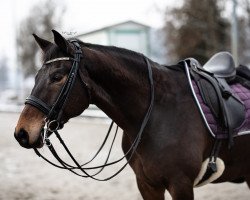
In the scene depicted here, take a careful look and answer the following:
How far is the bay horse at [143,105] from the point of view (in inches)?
113

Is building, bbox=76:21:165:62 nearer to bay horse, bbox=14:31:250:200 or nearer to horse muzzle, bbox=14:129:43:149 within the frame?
bay horse, bbox=14:31:250:200

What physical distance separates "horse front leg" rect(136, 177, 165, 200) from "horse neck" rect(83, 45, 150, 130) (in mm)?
461

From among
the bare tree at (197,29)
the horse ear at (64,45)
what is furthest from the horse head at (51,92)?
the bare tree at (197,29)

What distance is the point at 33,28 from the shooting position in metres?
42.0

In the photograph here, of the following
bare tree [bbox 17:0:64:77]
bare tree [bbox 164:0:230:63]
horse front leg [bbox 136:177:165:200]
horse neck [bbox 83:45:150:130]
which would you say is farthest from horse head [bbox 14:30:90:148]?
bare tree [bbox 17:0:64:77]

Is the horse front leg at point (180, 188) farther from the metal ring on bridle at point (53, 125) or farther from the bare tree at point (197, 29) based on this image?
the bare tree at point (197, 29)

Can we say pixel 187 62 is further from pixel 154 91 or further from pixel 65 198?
pixel 65 198

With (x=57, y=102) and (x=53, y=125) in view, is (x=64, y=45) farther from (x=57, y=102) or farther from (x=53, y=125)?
(x=53, y=125)

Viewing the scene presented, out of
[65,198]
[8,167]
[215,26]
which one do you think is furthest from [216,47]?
[65,198]

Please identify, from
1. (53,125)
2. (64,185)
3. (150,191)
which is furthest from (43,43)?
(64,185)

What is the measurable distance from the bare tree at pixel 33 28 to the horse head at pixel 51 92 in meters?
37.5

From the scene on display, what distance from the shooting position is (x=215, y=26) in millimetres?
23844

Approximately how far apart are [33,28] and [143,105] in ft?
132

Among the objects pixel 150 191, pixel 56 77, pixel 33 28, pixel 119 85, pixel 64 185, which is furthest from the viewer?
pixel 33 28
